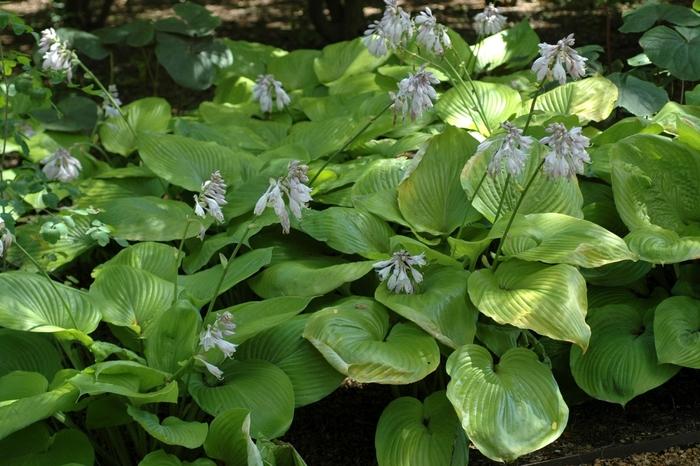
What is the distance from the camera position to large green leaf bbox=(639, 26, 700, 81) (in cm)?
419

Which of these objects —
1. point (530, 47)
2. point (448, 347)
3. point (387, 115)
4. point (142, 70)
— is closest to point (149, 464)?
point (448, 347)

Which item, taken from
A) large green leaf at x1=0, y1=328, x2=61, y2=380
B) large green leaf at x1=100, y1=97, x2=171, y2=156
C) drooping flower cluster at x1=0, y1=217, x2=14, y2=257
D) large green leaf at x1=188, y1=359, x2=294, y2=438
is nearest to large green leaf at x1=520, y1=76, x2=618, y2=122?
large green leaf at x1=100, y1=97, x2=171, y2=156

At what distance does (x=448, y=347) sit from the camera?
3135 mm

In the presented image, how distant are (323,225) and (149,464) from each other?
1166 mm

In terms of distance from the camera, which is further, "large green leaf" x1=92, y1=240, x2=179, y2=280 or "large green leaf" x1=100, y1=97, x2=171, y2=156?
"large green leaf" x1=100, y1=97, x2=171, y2=156

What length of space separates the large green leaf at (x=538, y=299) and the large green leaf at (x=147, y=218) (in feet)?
3.85

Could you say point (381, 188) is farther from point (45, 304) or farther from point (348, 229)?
point (45, 304)

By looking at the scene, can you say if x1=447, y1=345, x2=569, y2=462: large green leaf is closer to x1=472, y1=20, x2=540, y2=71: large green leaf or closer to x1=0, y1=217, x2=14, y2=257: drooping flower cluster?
x1=0, y1=217, x2=14, y2=257: drooping flower cluster

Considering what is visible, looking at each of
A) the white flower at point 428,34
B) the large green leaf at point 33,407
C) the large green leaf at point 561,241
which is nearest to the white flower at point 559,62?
the large green leaf at point 561,241

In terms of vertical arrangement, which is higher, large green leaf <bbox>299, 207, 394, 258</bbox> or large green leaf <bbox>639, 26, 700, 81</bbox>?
large green leaf <bbox>639, 26, 700, 81</bbox>

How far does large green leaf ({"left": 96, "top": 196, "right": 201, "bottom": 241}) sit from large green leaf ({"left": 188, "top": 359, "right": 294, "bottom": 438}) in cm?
83

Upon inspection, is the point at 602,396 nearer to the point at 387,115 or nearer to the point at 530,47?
the point at 387,115

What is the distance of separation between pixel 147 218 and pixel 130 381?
116 centimetres

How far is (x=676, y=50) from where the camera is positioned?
14.0ft
